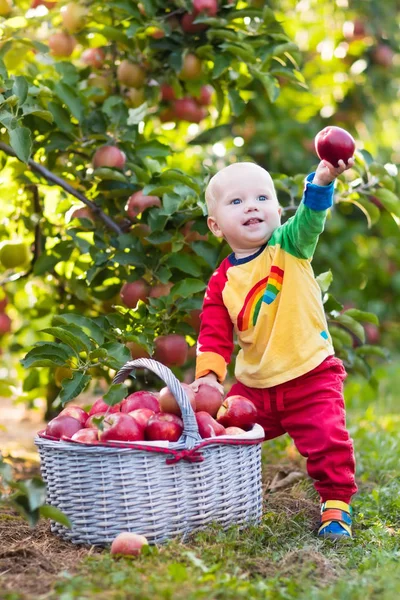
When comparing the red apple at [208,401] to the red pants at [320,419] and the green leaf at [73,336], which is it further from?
the green leaf at [73,336]

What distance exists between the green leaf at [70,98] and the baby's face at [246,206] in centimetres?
65

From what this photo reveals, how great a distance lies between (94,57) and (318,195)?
54.2 inches

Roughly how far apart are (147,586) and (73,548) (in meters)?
0.44

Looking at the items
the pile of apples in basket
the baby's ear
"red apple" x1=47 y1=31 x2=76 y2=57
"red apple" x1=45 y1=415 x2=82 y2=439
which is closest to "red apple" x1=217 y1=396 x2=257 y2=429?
the pile of apples in basket

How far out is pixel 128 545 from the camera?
1.95 m

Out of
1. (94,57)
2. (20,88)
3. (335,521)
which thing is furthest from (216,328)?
(94,57)

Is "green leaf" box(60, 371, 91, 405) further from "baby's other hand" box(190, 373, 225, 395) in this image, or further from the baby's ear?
the baby's ear

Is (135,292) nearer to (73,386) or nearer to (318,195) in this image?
(73,386)

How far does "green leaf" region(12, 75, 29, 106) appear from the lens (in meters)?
2.49

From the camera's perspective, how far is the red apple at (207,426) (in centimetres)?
215

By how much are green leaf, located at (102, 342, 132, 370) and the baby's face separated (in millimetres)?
434

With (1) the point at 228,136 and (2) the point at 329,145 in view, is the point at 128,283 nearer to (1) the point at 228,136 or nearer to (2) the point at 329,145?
(2) the point at 329,145

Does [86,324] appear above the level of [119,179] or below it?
below

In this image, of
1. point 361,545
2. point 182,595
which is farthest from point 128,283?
point 182,595
